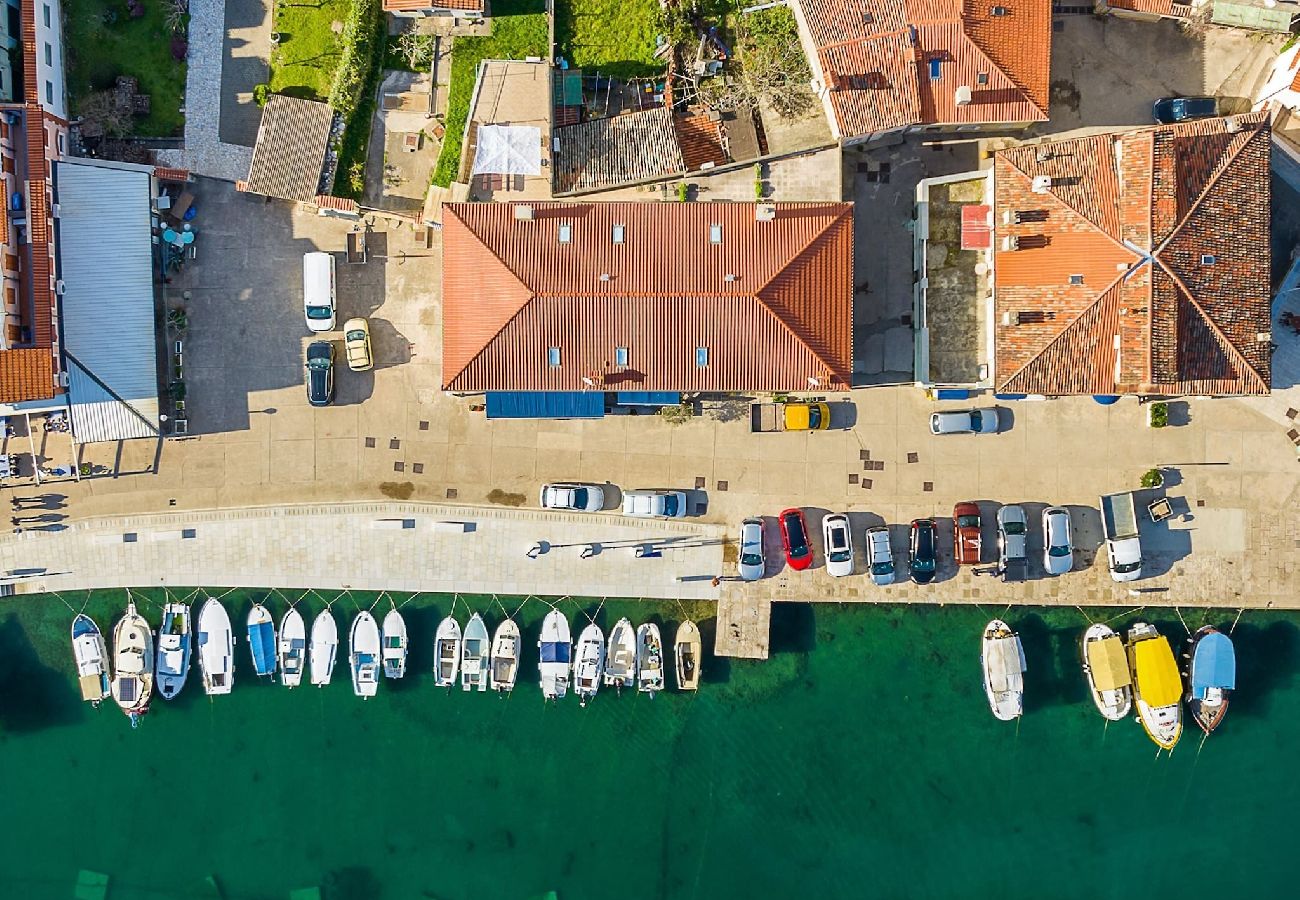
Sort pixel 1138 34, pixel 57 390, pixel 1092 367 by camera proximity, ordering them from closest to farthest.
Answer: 1. pixel 1092 367
2. pixel 57 390
3. pixel 1138 34

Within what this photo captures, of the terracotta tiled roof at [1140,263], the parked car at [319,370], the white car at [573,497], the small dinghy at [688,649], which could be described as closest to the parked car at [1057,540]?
the terracotta tiled roof at [1140,263]

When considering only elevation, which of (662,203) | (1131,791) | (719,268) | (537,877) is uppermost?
(662,203)

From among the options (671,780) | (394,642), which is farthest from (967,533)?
(394,642)

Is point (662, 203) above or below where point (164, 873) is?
above

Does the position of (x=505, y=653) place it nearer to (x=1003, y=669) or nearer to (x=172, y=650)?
(x=172, y=650)

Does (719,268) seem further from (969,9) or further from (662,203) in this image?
(969,9)

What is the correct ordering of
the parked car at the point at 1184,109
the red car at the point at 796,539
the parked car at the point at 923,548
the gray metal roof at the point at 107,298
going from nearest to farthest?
the gray metal roof at the point at 107,298, the parked car at the point at 1184,109, the parked car at the point at 923,548, the red car at the point at 796,539

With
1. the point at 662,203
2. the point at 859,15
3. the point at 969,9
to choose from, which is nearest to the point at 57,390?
the point at 662,203

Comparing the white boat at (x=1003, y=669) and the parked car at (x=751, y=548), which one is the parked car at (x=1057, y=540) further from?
the parked car at (x=751, y=548)
